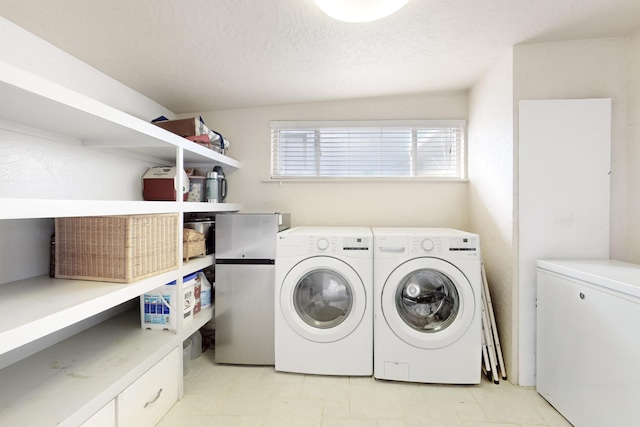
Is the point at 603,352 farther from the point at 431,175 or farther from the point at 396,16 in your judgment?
the point at 396,16

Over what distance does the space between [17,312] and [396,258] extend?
1714 millimetres

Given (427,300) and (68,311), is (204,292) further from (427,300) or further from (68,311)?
(427,300)

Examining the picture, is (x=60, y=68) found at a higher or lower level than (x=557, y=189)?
higher

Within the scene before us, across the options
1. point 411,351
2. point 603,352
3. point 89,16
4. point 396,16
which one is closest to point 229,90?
point 89,16

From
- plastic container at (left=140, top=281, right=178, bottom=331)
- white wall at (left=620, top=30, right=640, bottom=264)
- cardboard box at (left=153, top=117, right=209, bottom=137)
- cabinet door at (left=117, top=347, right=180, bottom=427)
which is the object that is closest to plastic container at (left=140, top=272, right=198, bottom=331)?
plastic container at (left=140, top=281, right=178, bottom=331)

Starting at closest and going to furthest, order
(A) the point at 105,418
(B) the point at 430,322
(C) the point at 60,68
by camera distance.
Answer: (A) the point at 105,418
(C) the point at 60,68
(B) the point at 430,322

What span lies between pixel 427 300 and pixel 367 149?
1.36 metres

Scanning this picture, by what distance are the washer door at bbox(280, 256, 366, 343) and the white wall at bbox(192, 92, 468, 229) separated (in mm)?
728

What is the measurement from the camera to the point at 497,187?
1.96 m

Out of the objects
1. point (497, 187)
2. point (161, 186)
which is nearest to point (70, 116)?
point (161, 186)

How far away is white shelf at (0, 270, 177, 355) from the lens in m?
0.84

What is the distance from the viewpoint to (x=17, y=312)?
94cm

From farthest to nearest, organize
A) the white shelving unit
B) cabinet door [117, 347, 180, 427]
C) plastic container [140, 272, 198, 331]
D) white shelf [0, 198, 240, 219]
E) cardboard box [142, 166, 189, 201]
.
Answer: cardboard box [142, 166, 189, 201], plastic container [140, 272, 198, 331], cabinet door [117, 347, 180, 427], the white shelving unit, white shelf [0, 198, 240, 219]

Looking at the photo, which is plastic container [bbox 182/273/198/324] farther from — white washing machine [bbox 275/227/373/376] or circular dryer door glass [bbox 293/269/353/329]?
circular dryer door glass [bbox 293/269/353/329]
